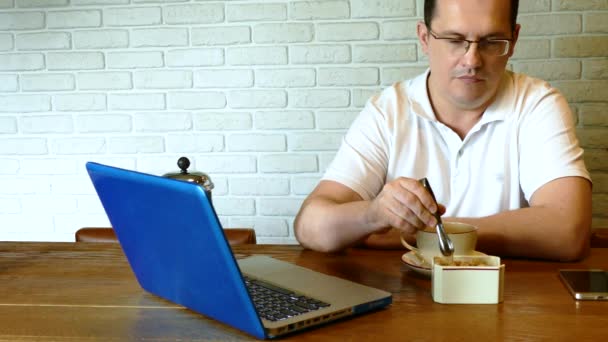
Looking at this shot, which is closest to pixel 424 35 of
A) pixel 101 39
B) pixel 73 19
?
pixel 101 39

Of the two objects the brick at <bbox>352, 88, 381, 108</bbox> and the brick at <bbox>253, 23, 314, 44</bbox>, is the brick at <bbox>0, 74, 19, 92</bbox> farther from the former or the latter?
the brick at <bbox>352, 88, 381, 108</bbox>

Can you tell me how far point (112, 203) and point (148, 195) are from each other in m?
0.17

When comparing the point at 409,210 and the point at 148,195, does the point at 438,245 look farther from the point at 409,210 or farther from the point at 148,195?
the point at 148,195

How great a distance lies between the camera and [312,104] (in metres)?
2.70

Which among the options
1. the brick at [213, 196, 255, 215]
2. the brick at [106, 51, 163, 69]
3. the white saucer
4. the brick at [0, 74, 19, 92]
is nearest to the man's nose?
the white saucer

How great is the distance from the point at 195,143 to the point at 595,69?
5.01ft

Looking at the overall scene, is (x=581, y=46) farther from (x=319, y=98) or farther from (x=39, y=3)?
(x=39, y=3)

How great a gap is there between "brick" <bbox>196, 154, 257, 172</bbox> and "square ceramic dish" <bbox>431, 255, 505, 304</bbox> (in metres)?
1.71

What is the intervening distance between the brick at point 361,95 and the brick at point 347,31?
0.63 ft

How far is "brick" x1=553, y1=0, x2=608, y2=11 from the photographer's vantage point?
2.48 m

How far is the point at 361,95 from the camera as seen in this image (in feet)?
8.73

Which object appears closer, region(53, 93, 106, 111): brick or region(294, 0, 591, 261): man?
region(294, 0, 591, 261): man

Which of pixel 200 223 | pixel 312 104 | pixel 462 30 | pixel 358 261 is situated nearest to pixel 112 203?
pixel 200 223

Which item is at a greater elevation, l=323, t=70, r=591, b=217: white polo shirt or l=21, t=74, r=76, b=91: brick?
l=21, t=74, r=76, b=91: brick
